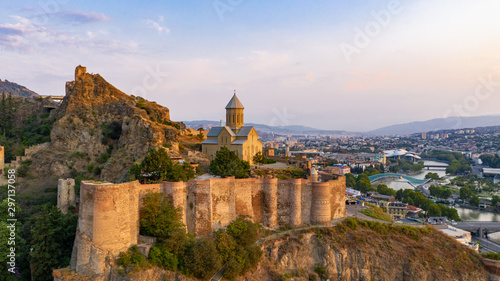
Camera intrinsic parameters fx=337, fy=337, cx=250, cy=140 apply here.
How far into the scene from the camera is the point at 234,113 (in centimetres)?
3894

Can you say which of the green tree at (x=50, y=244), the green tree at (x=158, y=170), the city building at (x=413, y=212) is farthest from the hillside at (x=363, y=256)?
the city building at (x=413, y=212)

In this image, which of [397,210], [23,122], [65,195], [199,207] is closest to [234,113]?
[199,207]

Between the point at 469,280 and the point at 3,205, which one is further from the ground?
the point at 3,205

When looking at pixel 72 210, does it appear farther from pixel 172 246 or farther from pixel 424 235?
pixel 424 235

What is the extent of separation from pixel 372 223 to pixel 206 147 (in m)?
19.2

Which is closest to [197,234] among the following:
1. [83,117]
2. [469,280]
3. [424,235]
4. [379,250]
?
[379,250]

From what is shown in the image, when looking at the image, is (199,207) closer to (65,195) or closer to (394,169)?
(65,195)

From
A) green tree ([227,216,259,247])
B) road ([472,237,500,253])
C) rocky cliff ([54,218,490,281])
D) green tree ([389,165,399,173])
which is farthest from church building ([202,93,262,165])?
green tree ([389,165,399,173])

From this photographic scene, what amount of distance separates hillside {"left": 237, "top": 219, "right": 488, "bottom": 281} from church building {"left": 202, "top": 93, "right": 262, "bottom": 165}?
43.2ft

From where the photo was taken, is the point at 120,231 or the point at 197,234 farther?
the point at 197,234

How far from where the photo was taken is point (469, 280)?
27.5 m

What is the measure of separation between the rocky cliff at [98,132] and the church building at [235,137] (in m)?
4.28

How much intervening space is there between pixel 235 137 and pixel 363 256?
17.9 m

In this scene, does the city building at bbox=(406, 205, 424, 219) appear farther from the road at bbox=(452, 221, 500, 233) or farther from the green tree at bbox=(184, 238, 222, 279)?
the green tree at bbox=(184, 238, 222, 279)
